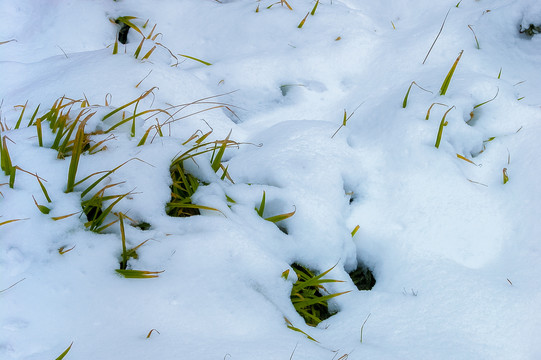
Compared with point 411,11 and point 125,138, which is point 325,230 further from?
point 411,11

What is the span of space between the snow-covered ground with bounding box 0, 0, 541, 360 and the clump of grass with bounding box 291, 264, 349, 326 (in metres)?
0.04

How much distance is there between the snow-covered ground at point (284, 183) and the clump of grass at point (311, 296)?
4 centimetres

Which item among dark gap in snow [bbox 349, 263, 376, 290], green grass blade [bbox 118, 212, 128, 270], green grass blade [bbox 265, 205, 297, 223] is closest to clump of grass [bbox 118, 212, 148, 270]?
green grass blade [bbox 118, 212, 128, 270]

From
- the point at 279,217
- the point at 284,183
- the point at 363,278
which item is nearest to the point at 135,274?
the point at 279,217

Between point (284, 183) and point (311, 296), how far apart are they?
45cm

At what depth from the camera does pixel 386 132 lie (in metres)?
2.11

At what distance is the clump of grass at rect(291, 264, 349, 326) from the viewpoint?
158cm

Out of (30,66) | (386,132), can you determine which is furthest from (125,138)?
(386,132)

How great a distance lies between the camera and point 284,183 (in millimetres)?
1867

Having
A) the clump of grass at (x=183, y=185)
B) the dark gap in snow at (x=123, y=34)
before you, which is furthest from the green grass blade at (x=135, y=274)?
the dark gap in snow at (x=123, y=34)

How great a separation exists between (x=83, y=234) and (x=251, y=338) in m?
0.58

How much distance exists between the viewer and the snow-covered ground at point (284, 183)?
1313 mm

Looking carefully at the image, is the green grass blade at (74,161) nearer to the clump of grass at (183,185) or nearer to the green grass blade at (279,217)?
the clump of grass at (183,185)

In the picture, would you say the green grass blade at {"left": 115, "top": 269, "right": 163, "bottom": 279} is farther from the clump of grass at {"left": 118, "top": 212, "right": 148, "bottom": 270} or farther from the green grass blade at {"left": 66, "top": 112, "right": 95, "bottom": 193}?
the green grass blade at {"left": 66, "top": 112, "right": 95, "bottom": 193}
